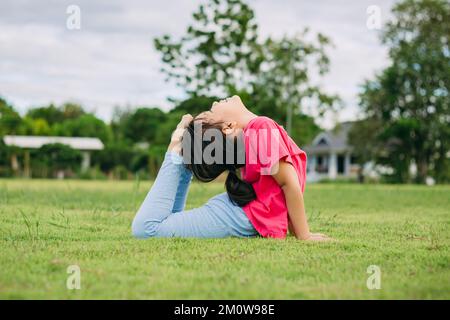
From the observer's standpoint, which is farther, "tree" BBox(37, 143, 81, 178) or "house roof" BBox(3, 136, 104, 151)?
"house roof" BBox(3, 136, 104, 151)

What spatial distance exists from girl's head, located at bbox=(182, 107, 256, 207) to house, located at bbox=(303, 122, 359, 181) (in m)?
45.1

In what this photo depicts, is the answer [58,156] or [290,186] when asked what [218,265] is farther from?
[58,156]

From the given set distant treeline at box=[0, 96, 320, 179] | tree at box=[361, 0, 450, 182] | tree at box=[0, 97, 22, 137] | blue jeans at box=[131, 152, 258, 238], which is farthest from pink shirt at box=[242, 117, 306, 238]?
tree at box=[0, 97, 22, 137]

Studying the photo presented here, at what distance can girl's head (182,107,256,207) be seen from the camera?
4.05 m

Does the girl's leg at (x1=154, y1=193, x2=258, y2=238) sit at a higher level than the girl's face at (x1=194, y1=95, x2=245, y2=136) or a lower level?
lower

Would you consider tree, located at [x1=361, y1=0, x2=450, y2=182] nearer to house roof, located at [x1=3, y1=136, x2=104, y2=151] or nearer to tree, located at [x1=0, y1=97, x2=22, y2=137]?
house roof, located at [x1=3, y1=136, x2=104, y2=151]

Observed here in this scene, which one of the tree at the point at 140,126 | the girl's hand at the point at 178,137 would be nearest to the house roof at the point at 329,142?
the tree at the point at 140,126

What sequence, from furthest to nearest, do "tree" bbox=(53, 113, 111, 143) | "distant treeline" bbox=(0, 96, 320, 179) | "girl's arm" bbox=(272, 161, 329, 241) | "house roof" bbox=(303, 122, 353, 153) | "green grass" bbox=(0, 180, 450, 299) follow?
"tree" bbox=(53, 113, 111, 143)
"house roof" bbox=(303, 122, 353, 153)
"distant treeline" bbox=(0, 96, 320, 179)
"girl's arm" bbox=(272, 161, 329, 241)
"green grass" bbox=(0, 180, 450, 299)

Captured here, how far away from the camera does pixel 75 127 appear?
5606 centimetres

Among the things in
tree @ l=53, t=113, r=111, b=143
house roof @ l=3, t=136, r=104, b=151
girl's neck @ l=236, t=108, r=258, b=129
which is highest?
tree @ l=53, t=113, r=111, b=143

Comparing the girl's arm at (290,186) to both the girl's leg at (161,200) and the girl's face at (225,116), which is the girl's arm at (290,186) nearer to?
the girl's face at (225,116)

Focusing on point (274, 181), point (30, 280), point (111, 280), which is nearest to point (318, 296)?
point (111, 280)

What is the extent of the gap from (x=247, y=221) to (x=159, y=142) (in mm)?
36536
